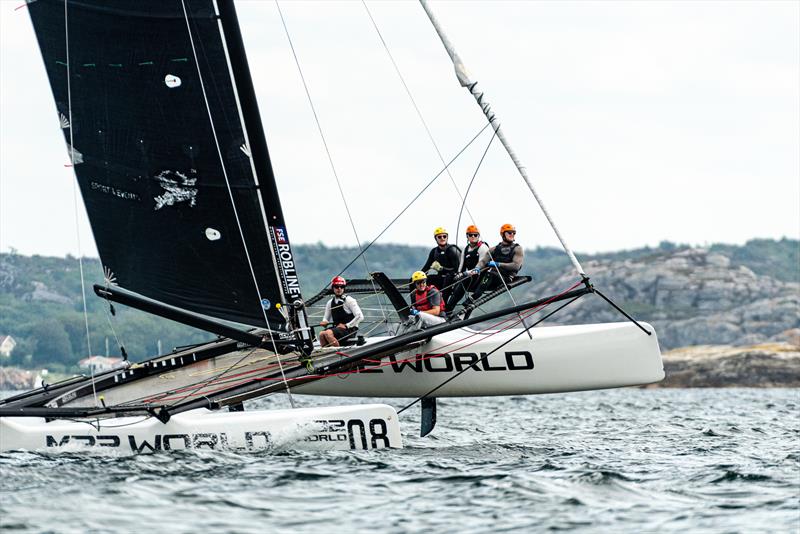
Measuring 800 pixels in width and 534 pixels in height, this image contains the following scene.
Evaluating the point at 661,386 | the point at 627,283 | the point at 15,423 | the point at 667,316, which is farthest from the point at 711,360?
the point at 15,423

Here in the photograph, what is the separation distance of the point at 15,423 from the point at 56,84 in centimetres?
356

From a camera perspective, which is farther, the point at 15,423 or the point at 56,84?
the point at 56,84

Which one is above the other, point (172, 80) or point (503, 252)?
→ point (172, 80)

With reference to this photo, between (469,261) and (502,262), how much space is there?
1.72 ft

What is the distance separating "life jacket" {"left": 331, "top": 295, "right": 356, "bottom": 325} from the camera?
43.8ft

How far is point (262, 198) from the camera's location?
12.6 metres

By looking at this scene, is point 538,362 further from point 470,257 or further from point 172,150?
point 172,150

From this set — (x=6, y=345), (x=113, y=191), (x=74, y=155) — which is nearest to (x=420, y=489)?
(x=113, y=191)

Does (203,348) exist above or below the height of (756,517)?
above

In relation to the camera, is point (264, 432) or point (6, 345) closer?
point (264, 432)

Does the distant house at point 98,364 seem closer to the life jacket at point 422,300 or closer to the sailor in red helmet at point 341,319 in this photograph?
the sailor in red helmet at point 341,319

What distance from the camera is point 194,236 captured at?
12539 millimetres

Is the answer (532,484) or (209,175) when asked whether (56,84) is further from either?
(532,484)

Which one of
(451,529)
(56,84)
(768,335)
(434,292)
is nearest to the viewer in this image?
(451,529)
